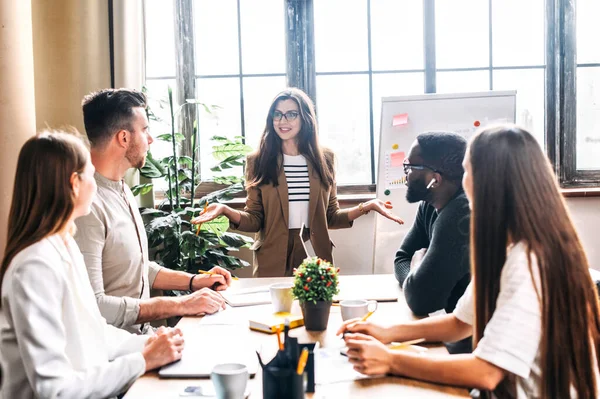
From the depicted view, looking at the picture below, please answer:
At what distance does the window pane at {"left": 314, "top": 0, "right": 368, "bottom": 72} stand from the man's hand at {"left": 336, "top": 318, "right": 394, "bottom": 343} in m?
2.87

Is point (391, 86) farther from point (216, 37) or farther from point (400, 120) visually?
point (216, 37)

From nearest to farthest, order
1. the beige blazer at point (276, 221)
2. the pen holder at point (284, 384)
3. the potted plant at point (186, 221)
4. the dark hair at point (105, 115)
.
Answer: the pen holder at point (284, 384) → the dark hair at point (105, 115) → the beige blazer at point (276, 221) → the potted plant at point (186, 221)

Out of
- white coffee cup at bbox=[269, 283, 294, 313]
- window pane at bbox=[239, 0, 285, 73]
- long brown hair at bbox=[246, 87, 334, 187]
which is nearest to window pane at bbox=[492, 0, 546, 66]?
window pane at bbox=[239, 0, 285, 73]

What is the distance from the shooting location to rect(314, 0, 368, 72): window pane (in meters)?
4.01

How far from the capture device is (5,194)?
251 cm

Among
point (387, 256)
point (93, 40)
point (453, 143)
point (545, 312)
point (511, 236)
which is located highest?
point (93, 40)

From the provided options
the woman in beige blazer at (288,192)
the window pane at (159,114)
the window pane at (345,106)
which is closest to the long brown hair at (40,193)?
the woman in beige blazer at (288,192)

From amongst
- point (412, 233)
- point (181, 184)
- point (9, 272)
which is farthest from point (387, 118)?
point (9, 272)

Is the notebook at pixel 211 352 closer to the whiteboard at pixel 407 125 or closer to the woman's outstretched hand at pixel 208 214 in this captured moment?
the woman's outstretched hand at pixel 208 214

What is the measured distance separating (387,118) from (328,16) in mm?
902

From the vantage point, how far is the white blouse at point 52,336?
1.12m

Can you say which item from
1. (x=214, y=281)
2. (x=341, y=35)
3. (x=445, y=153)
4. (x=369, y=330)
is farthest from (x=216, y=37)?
(x=369, y=330)

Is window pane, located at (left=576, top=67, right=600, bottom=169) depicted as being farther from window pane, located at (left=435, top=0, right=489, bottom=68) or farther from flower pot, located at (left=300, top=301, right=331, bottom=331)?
flower pot, located at (left=300, top=301, right=331, bottom=331)

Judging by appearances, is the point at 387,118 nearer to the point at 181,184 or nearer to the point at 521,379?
the point at 181,184
